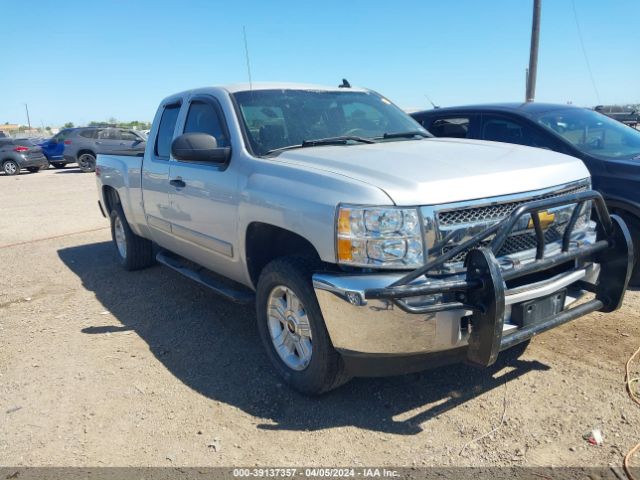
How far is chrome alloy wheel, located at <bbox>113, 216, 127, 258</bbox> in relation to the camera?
6495 mm

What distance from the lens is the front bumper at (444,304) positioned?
2.59 meters

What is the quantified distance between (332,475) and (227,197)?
6.51 ft

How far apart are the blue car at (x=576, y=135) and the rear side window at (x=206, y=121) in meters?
2.84

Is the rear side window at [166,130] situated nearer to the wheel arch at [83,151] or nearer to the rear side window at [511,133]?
the rear side window at [511,133]

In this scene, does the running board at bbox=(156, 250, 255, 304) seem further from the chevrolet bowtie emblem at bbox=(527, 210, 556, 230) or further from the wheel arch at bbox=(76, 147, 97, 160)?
the wheel arch at bbox=(76, 147, 97, 160)

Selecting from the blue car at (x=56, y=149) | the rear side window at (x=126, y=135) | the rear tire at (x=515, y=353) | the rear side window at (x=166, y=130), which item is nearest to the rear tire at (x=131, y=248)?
the rear side window at (x=166, y=130)

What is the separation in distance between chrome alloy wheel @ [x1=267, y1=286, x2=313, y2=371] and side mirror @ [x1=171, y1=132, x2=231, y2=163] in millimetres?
1053

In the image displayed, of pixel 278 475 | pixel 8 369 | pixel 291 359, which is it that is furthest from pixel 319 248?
pixel 8 369

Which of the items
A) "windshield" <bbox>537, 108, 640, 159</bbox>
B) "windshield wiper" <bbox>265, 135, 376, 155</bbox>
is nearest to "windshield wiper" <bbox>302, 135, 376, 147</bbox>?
"windshield wiper" <bbox>265, 135, 376, 155</bbox>

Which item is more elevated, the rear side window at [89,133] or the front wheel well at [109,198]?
the rear side window at [89,133]

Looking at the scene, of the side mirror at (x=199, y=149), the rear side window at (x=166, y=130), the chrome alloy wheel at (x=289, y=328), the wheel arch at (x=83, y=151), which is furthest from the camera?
the wheel arch at (x=83, y=151)

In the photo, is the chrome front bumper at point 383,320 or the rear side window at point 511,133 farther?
the rear side window at point 511,133

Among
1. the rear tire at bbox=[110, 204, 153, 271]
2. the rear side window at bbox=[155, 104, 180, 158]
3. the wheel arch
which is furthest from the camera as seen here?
the wheel arch

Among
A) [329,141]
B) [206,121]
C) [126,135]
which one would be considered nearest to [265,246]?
[329,141]
